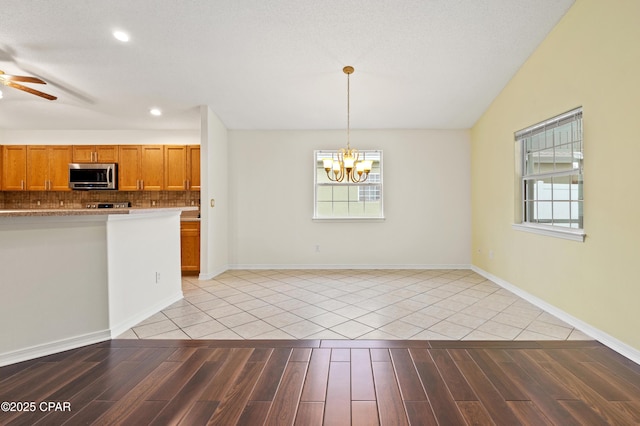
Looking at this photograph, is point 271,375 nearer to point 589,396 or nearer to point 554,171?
point 589,396

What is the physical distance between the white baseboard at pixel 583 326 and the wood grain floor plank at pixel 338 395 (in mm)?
2072

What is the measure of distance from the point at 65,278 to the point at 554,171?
15.7 ft

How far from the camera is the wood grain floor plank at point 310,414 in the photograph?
143cm

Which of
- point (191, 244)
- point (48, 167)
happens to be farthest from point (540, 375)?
point (48, 167)

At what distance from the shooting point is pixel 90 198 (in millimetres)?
5430

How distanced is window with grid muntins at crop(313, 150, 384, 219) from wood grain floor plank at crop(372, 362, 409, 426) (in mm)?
3448

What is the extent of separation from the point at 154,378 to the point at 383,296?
8.28 feet

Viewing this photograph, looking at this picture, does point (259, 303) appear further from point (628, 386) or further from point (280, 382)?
point (628, 386)

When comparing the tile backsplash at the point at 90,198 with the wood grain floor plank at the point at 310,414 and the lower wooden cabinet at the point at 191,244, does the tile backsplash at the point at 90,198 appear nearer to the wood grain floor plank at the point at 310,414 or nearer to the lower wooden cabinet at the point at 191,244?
the lower wooden cabinet at the point at 191,244

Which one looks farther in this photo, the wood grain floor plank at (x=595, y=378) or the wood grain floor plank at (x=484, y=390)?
the wood grain floor plank at (x=595, y=378)

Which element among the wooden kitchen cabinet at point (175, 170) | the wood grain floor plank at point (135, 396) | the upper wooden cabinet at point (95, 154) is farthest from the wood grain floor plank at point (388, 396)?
the upper wooden cabinet at point (95, 154)

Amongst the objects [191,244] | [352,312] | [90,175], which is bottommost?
[352,312]

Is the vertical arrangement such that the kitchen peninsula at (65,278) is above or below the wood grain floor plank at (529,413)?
above

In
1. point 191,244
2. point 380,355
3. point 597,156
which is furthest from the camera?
point 191,244
